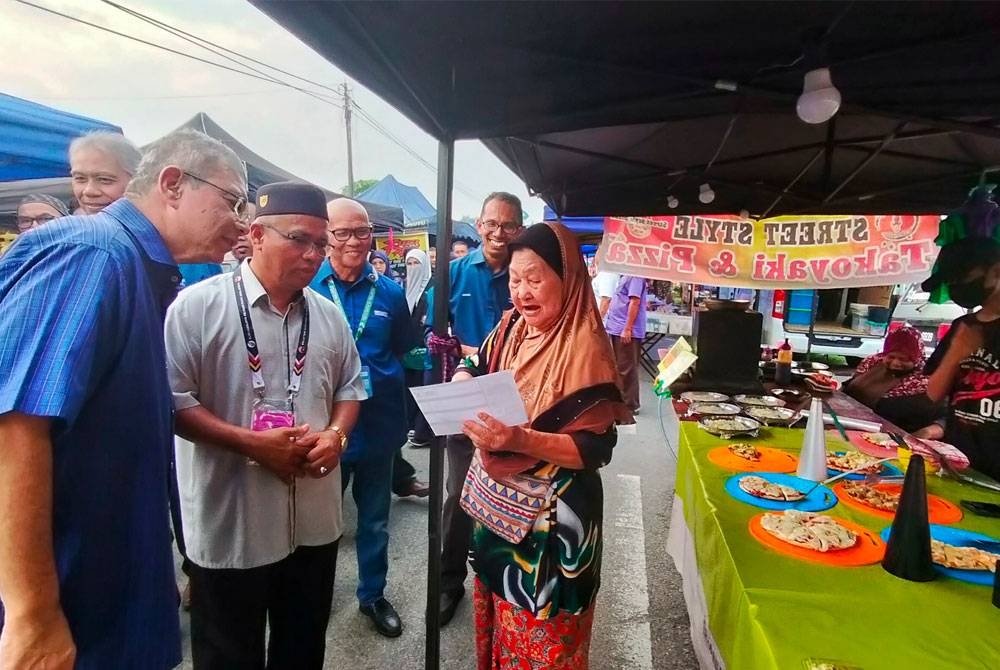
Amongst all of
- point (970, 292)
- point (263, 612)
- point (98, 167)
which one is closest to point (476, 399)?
point (263, 612)

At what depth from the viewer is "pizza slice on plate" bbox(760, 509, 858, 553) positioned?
1.45 metres

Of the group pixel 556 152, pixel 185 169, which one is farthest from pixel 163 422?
pixel 556 152

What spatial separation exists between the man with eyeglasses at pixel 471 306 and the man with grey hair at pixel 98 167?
1618 mm

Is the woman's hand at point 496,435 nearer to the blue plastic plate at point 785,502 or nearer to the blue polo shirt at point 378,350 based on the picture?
the blue plastic plate at point 785,502

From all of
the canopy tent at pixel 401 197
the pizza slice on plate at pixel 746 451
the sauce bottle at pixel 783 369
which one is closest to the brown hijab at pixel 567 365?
the pizza slice on plate at pixel 746 451

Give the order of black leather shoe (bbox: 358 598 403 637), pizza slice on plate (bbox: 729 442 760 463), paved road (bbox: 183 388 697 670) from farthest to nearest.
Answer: black leather shoe (bbox: 358 598 403 637) → paved road (bbox: 183 388 697 670) → pizza slice on plate (bbox: 729 442 760 463)

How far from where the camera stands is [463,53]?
4.99 feet

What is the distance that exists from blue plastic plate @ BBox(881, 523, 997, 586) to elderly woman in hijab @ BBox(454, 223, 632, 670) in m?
0.87

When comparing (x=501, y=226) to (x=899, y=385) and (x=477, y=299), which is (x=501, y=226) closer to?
(x=477, y=299)

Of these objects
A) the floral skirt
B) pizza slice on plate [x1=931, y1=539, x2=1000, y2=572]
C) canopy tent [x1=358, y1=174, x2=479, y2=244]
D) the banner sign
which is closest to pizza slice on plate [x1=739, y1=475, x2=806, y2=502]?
pizza slice on plate [x1=931, y1=539, x2=1000, y2=572]

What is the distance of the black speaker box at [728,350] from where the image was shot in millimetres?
3305

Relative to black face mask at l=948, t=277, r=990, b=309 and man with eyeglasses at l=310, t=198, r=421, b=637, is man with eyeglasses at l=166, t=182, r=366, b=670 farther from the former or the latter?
black face mask at l=948, t=277, r=990, b=309

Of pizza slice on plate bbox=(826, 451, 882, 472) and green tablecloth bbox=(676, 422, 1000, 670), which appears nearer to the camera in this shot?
green tablecloth bbox=(676, 422, 1000, 670)

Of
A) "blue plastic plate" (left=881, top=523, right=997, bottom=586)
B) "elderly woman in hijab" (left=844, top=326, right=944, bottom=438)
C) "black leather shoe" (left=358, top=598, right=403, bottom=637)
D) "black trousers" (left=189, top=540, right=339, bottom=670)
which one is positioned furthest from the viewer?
"elderly woman in hijab" (left=844, top=326, right=944, bottom=438)
